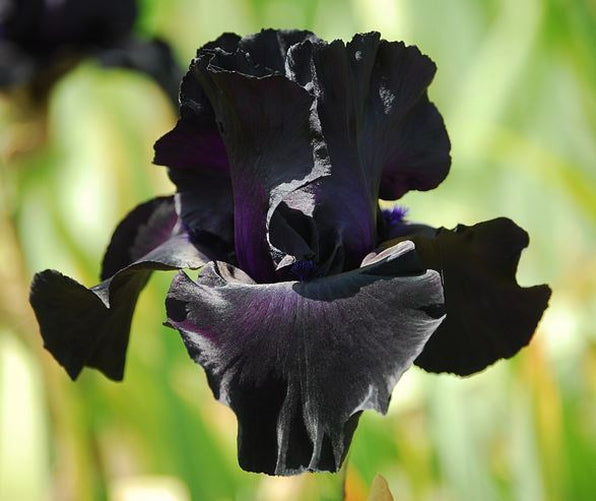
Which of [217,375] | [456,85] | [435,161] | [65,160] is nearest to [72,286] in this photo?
[217,375]

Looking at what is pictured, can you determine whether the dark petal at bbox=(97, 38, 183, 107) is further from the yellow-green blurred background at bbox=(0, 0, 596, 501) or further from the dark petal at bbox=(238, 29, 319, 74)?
the dark petal at bbox=(238, 29, 319, 74)

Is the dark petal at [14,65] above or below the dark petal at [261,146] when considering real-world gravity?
above

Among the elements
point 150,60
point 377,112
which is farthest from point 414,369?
point 377,112

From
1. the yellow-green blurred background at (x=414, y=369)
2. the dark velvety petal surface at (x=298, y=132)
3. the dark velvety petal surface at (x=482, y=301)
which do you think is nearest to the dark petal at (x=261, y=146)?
the dark velvety petal surface at (x=298, y=132)

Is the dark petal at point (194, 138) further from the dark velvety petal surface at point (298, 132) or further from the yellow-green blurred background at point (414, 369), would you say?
the yellow-green blurred background at point (414, 369)

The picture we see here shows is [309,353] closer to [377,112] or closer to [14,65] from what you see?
[377,112]

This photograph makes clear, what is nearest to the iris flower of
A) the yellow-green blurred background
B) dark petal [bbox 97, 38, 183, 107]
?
the yellow-green blurred background

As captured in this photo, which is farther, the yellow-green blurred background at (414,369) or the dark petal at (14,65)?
the dark petal at (14,65)
